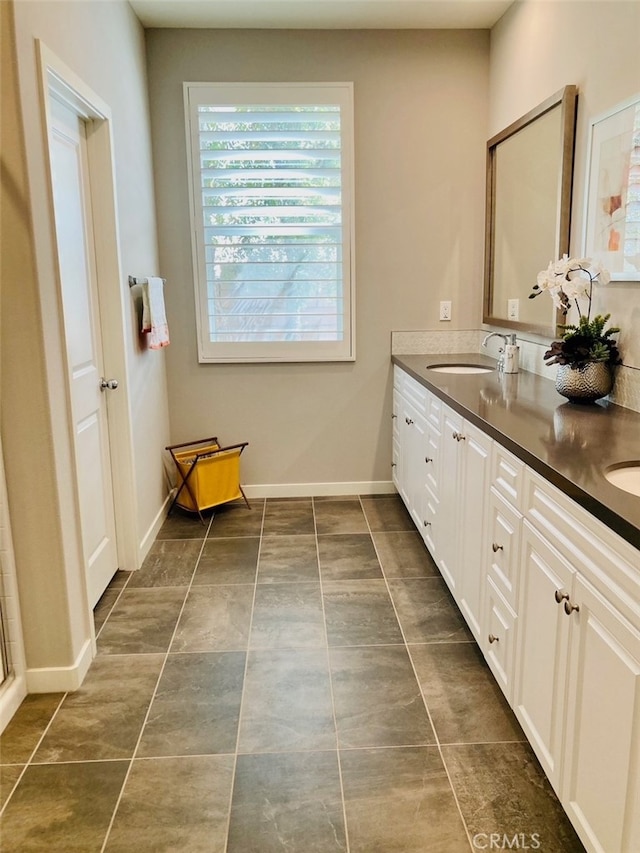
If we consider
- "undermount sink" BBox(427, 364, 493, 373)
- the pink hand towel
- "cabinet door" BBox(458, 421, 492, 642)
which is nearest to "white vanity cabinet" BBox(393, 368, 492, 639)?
"cabinet door" BBox(458, 421, 492, 642)

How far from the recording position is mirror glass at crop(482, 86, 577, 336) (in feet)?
8.52

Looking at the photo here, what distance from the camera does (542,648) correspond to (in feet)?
5.14

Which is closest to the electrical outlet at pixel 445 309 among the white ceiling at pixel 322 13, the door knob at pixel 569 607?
the white ceiling at pixel 322 13

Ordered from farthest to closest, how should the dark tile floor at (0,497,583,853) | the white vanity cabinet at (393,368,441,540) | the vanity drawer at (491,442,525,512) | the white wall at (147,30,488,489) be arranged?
the white wall at (147,30,488,489), the white vanity cabinet at (393,368,441,540), the vanity drawer at (491,442,525,512), the dark tile floor at (0,497,583,853)

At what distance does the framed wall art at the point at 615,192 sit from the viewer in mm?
2088

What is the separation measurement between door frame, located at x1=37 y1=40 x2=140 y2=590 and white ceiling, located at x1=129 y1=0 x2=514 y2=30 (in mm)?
994

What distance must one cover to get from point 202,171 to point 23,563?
2.49m

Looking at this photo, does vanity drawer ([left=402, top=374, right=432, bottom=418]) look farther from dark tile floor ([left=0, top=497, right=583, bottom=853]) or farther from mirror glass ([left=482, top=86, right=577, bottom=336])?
dark tile floor ([left=0, top=497, right=583, bottom=853])

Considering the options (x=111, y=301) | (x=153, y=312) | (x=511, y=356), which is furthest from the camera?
(x=153, y=312)

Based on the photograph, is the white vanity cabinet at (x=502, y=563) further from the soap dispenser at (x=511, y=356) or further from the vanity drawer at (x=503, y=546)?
the soap dispenser at (x=511, y=356)

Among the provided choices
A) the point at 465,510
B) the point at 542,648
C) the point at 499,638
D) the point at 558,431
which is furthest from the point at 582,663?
the point at 465,510

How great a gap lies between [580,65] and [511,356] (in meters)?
1.19

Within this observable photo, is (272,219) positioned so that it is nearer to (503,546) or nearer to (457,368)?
(457,368)

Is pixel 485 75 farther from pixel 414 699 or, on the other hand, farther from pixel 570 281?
pixel 414 699
